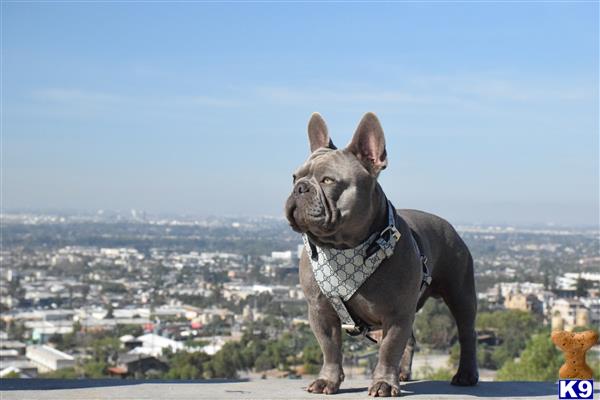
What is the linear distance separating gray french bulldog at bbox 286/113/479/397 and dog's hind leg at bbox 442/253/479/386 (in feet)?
1.18

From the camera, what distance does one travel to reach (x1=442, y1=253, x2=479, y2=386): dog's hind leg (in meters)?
6.54

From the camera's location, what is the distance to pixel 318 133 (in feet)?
19.3

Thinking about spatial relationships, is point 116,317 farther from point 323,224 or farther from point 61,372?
point 323,224

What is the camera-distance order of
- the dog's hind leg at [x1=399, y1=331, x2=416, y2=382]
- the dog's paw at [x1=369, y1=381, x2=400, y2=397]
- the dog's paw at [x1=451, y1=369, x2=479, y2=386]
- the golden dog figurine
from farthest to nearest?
the dog's hind leg at [x1=399, y1=331, x2=416, y2=382] → the dog's paw at [x1=451, y1=369, x2=479, y2=386] → the dog's paw at [x1=369, y1=381, x2=400, y2=397] → the golden dog figurine

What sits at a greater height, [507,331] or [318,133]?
[318,133]

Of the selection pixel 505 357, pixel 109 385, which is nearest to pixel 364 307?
pixel 109 385

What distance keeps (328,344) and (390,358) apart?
38 cm

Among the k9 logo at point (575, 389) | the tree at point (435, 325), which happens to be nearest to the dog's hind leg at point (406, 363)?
the k9 logo at point (575, 389)

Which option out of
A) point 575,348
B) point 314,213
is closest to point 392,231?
point 314,213

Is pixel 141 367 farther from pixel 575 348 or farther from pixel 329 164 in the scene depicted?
pixel 575 348

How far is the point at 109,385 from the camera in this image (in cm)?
638

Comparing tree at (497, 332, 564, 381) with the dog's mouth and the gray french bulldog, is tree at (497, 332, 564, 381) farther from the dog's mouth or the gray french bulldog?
the dog's mouth

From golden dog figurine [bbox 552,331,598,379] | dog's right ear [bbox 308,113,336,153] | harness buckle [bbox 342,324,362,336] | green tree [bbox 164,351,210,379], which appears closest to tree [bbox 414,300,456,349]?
green tree [bbox 164,351,210,379]

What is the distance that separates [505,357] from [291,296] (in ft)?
126
